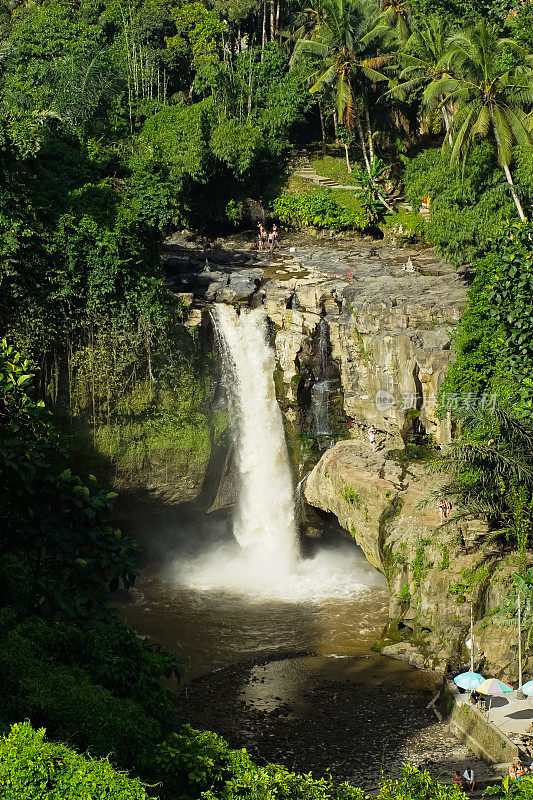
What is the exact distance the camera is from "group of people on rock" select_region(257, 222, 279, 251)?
43906 mm

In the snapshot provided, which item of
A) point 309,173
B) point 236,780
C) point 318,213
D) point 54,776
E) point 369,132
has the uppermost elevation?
point 369,132

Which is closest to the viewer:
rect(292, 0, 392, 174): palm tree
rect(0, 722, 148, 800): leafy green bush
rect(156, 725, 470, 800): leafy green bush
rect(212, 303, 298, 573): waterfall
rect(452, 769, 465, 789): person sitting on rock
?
rect(0, 722, 148, 800): leafy green bush

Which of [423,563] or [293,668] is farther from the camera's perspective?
[423,563]

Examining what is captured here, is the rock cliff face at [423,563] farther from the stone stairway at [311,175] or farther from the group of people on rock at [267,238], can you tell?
the stone stairway at [311,175]

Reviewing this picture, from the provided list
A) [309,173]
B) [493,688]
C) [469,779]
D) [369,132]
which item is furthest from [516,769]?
[309,173]

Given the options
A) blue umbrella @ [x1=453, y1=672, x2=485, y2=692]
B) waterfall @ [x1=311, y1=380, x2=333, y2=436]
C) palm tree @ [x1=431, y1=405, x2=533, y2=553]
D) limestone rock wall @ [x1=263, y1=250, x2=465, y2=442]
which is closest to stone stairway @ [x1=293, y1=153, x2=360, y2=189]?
limestone rock wall @ [x1=263, y1=250, x2=465, y2=442]

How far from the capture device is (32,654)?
48.5ft

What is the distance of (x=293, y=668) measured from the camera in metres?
26.2

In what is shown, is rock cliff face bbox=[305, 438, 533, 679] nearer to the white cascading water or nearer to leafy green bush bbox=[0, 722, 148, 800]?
the white cascading water

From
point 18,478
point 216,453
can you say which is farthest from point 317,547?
point 18,478

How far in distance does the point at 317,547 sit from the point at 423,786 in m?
20.8

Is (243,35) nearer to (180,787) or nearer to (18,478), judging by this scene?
(18,478)

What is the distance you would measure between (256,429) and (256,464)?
1382 millimetres

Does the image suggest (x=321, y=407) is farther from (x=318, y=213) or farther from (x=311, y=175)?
(x=311, y=175)
